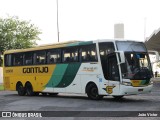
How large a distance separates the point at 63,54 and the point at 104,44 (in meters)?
3.44

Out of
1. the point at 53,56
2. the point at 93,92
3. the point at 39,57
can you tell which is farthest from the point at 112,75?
the point at 39,57

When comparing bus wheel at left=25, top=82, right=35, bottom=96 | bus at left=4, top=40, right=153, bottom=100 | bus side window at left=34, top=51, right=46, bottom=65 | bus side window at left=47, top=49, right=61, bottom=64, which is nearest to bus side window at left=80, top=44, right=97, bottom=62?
bus at left=4, top=40, right=153, bottom=100

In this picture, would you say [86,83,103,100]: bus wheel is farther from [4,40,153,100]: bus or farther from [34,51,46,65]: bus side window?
[34,51,46,65]: bus side window

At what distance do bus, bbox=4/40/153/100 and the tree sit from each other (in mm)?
41814

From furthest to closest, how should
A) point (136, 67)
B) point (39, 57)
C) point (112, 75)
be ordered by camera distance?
point (39, 57)
point (112, 75)
point (136, 67)

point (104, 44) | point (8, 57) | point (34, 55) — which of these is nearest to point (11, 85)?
point (8, 57)

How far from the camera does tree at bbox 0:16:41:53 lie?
67.4 m

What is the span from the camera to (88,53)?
20.4 m

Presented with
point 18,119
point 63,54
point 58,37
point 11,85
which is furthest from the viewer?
point 58,37

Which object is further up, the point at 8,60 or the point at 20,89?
the point at 8,60

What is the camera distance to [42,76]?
24.1m

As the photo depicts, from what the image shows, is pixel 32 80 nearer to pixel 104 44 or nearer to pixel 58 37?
pixel 104 44

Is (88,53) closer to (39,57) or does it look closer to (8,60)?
(39,57)

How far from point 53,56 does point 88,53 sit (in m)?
3.30
